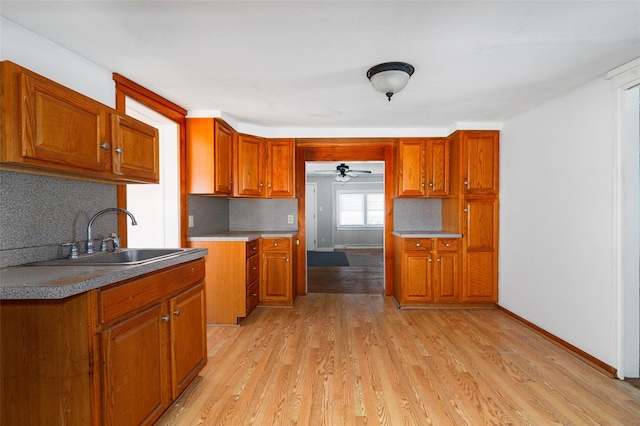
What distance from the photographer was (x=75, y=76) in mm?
1873

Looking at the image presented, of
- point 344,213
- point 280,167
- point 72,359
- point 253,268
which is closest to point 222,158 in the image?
point 280,167

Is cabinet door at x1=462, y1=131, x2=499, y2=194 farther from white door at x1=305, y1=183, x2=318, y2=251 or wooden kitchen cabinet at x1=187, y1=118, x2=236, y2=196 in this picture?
white door at x1=305, y1=183, x2=318, y2=251

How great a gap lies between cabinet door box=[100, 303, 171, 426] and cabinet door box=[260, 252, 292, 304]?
6.38 feet

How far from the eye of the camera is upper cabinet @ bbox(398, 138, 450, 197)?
3.70 m

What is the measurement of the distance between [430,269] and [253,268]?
6.71 feet

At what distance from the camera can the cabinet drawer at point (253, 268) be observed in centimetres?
318

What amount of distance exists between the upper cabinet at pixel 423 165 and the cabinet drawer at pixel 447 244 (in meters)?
0.60

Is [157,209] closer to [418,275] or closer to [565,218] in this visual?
[418,275]

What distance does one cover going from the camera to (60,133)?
1383 millimetres

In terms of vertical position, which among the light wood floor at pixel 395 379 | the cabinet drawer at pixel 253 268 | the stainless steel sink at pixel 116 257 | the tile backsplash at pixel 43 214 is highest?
the tile backsplash at pixel 43 214

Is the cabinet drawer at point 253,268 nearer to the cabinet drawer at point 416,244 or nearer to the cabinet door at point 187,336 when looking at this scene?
the cabinet door at point 187,336

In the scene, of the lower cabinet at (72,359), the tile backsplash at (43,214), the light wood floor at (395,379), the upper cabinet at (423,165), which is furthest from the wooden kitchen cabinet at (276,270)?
the lower cabinet at (72,359)

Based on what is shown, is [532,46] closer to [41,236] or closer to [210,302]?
[41,236]

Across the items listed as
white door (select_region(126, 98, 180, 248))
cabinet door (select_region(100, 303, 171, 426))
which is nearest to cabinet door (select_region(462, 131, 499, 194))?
white door (select_region(126, 98, 180, 248))
